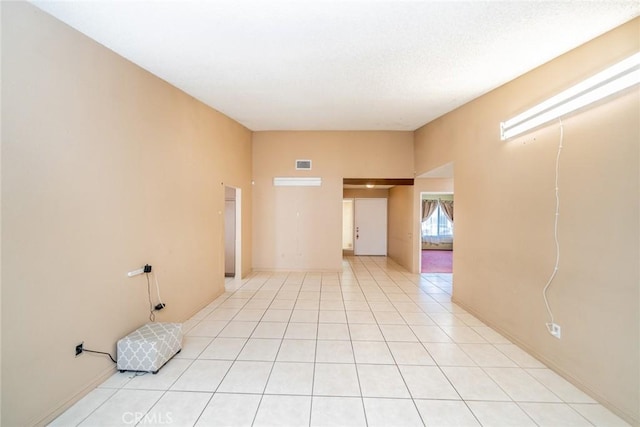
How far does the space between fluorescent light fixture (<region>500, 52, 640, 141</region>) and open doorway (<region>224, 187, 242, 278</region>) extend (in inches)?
196

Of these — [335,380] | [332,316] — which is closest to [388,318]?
[332,316]

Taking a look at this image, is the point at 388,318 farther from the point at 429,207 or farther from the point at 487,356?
the point at 429,207

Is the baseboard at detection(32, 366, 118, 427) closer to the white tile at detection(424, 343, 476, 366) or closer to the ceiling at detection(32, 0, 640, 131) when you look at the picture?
the ceiling at detection(32, 0, 640, 131)

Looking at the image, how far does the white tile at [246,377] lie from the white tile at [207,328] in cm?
83

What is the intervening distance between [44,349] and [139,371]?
0.82 meters

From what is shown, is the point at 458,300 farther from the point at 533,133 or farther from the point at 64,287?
the point at 64,287

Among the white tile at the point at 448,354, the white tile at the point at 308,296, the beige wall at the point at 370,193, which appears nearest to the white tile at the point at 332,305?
the white tile at the point at 308,296

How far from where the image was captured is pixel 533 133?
9.21 ft

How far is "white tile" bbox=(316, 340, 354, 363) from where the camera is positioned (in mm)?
2689

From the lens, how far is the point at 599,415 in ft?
6.49

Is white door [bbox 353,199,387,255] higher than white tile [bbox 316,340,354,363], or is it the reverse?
white door [bbox 353,199,387,255]

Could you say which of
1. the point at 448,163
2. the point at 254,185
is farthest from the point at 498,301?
the point at 254,185

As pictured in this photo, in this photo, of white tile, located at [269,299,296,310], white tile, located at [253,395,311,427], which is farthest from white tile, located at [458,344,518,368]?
white tile, located at [269,299,296,310]

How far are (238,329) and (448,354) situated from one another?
2.58 m
